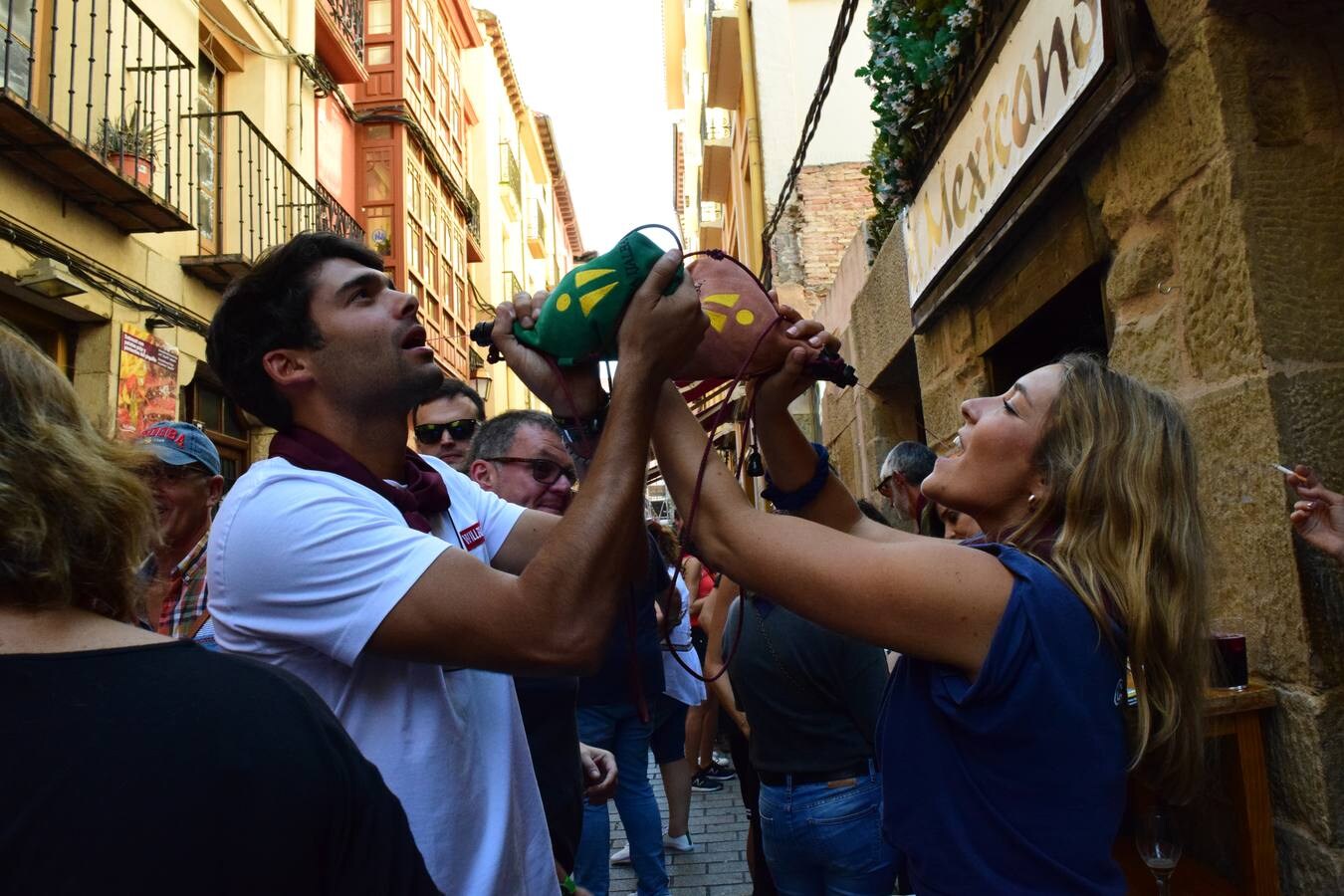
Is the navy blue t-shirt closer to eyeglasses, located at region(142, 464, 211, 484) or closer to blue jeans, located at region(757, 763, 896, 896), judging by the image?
blue jeans, located at region(757, 763, 896, 896)

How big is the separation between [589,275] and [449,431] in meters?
2.74

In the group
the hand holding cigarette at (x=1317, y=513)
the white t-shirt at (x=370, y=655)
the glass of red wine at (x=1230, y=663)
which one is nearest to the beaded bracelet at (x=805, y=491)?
the white t-shirt at (x=370, y=655)

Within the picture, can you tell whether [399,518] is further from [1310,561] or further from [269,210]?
[269,210]

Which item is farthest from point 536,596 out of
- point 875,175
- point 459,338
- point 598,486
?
point 459,338

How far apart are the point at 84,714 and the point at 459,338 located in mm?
19182

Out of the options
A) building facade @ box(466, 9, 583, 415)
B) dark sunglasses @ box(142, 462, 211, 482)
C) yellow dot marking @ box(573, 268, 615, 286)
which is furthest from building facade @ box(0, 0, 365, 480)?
building facade @ box(466, 9, 583, 415)

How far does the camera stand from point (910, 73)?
4617 mm

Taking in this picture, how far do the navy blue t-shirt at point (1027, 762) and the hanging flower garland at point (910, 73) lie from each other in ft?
10.9

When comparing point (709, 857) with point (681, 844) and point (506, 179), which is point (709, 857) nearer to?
point (681, 844)

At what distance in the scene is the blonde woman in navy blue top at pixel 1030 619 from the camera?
133 cm

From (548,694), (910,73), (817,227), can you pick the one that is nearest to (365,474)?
(548,694)

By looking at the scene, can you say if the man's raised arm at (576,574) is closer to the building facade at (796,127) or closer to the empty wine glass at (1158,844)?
the empty wine glass at (1158,844)

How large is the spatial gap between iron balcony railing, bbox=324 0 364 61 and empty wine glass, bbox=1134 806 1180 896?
13058 millimetres

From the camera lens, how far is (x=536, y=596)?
4.11ft
